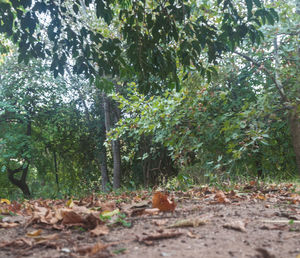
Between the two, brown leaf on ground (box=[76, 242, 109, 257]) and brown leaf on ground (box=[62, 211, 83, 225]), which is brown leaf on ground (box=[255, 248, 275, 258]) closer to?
brown leaf on ground (box=[76, 242, 109, 257])

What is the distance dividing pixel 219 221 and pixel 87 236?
0.78 meters

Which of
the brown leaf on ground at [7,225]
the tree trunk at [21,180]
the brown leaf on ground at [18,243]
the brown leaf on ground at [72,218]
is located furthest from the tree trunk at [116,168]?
the brown leaf on ground at [18,243]

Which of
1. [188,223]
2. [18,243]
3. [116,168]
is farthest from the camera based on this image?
[116,168]

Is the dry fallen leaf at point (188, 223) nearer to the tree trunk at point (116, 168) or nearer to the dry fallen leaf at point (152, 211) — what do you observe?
Answer: the dry fallen leaf at point (152, 211)

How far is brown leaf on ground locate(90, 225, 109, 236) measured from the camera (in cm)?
150

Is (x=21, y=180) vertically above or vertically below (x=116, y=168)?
below

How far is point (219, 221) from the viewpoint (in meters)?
1.78

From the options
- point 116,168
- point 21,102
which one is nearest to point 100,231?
point 116,168

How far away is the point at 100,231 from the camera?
152 cm

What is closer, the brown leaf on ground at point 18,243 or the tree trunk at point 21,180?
the brown leaf on ground at point 18,243

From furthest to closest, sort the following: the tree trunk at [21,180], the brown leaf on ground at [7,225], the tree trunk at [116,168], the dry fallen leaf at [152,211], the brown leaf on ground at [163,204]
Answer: the tree trunk at [21,180] → the tree trunk at [116,168] → the brown leaf on ground at [163,204] → the dry fallen leaf at [152,211] → the brown leaf on ground at [7,225]

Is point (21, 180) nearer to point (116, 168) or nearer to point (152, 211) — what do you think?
point (116, 168)

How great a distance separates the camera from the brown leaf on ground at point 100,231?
4.91 ft

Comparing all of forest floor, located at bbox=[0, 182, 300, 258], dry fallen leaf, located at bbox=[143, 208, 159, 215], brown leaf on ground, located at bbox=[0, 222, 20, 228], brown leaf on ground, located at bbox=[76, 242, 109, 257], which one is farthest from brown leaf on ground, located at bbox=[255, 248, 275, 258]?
brown leaf on ground, located at bbox=[0, 222, 20, 228]
